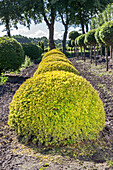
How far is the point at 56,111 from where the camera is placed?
9.91 feet

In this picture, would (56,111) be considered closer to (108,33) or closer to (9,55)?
(9,55)

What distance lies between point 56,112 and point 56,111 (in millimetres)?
20

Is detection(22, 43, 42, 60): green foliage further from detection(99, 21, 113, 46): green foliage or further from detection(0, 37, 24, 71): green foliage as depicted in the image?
detection(99, 21, 113, 46): green foliage

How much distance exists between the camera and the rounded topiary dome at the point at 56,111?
3042 millimetres

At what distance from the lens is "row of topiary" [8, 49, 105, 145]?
9.98ft

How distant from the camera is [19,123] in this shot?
326 cm

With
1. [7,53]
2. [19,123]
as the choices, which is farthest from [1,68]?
[19,123]

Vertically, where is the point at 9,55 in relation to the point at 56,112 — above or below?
above

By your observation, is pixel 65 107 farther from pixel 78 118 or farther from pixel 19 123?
pixel 19 123

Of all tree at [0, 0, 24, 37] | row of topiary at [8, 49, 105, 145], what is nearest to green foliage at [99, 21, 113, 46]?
row of topiary at [8, 49, 105, 145]

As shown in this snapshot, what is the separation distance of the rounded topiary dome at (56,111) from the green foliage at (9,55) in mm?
7371

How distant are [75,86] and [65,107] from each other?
48cm

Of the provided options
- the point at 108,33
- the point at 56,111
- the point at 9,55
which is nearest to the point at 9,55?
the point at 9,55

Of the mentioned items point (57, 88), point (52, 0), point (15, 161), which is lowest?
point (15, 161)
